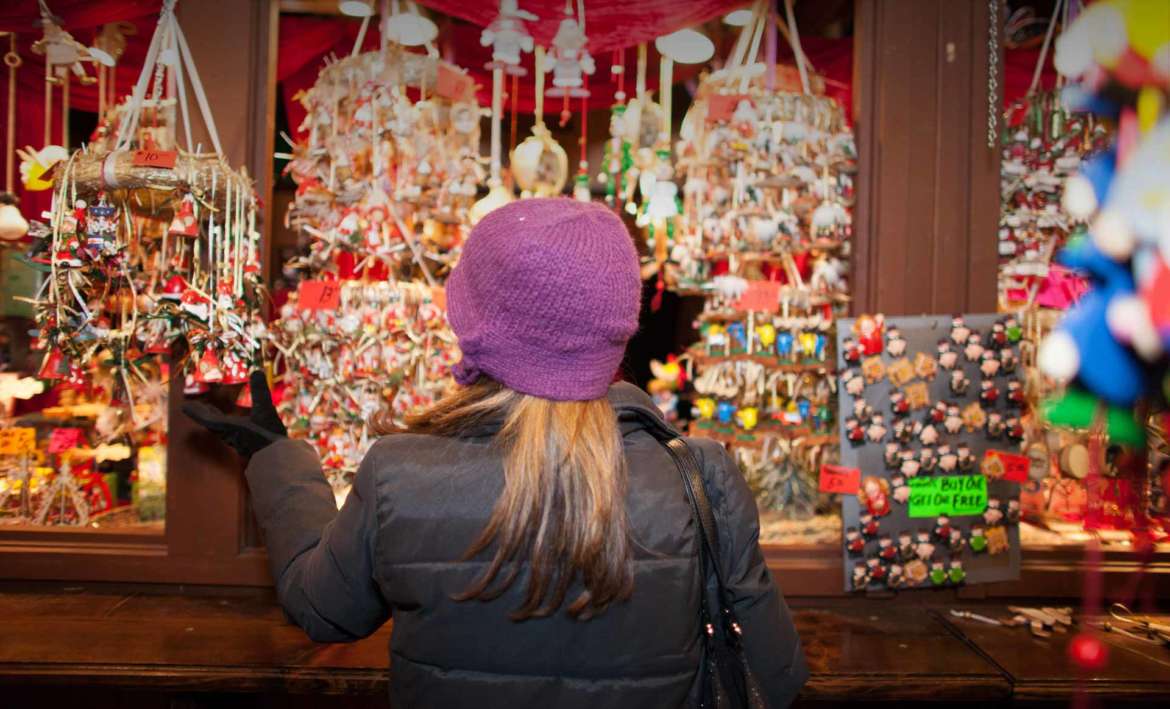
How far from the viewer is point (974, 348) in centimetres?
216

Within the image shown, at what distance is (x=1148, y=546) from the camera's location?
67 cm

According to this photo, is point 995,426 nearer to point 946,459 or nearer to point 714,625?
point 946,459

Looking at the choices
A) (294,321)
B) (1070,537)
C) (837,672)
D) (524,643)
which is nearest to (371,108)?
(294,321)

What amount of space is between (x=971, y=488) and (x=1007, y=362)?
0.36 metres

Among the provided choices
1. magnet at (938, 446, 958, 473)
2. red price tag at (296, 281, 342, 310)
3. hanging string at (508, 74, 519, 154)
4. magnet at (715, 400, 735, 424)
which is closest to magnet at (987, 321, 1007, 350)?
magnet at (938, 446, 958, 473)

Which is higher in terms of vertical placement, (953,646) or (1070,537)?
(1070,537)

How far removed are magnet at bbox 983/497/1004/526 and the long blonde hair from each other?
157cm

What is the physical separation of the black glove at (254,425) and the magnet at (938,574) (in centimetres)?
174

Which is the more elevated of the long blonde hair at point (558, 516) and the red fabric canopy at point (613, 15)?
the red fabric canopy at point (613, 15)

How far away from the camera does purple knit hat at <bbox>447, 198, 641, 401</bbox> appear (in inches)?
38.8

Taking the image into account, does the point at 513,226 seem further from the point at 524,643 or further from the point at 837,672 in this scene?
the point at 837,672

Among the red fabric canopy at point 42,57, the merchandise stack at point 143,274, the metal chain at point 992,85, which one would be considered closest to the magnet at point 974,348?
the metal chain at point 992,85

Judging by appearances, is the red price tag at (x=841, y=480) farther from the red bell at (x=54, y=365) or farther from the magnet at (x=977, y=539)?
the red bell at (x=54, y=365)

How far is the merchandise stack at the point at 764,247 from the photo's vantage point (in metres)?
2.25
